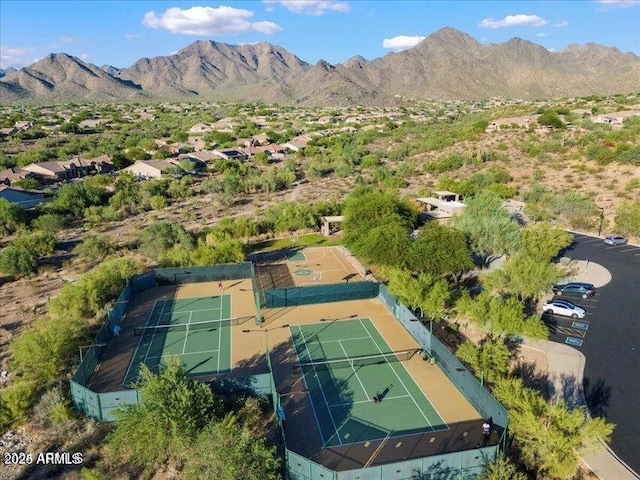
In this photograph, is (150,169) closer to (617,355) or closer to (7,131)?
(7,131)

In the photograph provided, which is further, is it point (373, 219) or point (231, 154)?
point (231, 154)

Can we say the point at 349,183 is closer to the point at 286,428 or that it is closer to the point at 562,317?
the point at 562,317

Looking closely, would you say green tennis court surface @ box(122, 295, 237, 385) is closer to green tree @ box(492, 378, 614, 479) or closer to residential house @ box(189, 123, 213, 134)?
green tree @ box(492, 378, 614, 479)

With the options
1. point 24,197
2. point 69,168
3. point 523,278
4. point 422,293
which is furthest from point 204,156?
point 523,278

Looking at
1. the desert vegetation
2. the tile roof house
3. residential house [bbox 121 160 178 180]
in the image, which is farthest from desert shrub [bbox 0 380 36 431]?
the tile roof house

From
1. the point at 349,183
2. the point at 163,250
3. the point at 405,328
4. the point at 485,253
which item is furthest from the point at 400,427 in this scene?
the point at 349,183

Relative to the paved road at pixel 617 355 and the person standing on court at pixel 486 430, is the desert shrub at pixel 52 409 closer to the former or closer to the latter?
the person standing on court at pixel 486 430

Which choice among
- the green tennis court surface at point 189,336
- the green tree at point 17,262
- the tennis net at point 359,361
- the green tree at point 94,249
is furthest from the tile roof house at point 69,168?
the tennis net at point 359,361
